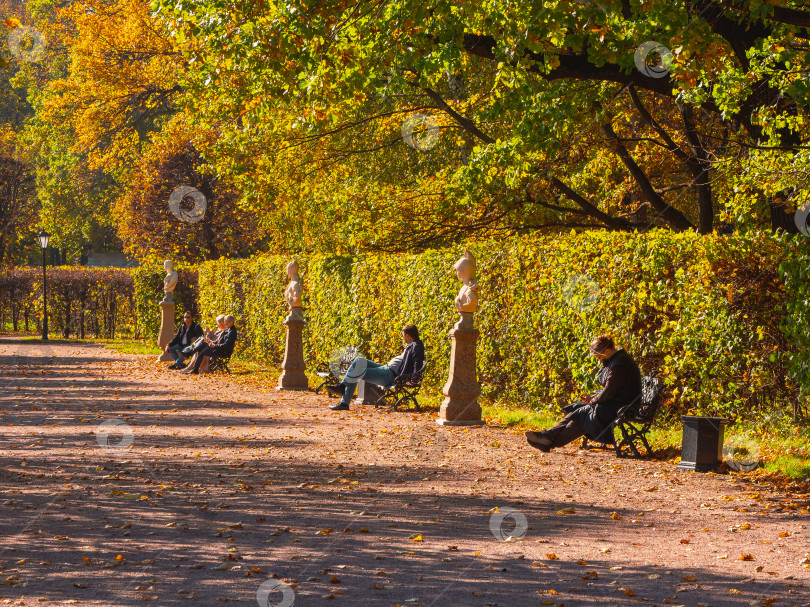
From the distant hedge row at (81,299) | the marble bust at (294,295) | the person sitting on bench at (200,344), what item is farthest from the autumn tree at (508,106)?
the distant hedge row at (81,299)

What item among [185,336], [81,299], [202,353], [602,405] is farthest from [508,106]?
[81,299]

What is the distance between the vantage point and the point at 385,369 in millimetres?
15344

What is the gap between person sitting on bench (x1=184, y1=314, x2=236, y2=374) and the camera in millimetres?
21859

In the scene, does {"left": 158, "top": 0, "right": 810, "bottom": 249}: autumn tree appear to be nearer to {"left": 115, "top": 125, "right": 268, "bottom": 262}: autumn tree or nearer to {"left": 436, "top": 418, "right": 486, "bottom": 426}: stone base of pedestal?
{"left": 436, "top": 418, "right": 486, "bottom": 426}: stone base of pedestal

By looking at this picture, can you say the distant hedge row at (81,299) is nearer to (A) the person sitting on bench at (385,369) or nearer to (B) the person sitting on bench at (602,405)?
(A) the person sitting on bench at (385,369)

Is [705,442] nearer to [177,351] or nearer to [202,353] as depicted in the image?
[202,353]

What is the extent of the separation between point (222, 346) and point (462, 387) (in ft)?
32.6

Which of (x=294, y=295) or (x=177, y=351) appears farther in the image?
(x=177, y=351)

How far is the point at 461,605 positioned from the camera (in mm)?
4914

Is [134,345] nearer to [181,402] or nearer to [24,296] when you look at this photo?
[24,296]

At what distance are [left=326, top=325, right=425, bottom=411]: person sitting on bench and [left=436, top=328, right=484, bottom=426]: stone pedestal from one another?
1.53m

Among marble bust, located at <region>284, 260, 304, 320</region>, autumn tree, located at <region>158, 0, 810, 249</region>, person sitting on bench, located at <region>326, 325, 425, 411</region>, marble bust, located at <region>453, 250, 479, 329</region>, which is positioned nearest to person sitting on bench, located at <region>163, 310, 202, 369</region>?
autumn tree, located at <region>158, 0, 810, 249</region>

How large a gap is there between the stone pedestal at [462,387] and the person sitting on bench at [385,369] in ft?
5.02

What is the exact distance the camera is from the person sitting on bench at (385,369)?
14.9 m
